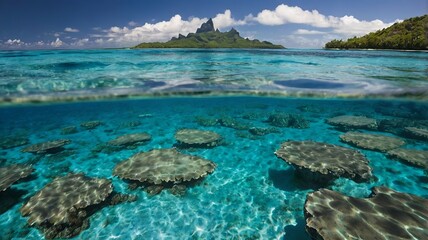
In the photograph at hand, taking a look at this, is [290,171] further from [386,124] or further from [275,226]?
[386,124]

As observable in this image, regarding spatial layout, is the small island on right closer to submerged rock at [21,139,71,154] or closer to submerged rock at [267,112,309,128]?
submerged rock at [267,112,309,128]

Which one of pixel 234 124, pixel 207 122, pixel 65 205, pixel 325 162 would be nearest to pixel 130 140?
pixel 207 122

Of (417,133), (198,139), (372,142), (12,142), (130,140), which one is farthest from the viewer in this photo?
(12,142)

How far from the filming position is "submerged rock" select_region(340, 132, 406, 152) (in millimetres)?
12805

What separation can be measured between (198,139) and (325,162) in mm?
6841

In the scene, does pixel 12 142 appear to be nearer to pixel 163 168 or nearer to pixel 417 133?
pixel 163 168

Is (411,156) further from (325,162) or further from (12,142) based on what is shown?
(12,142)

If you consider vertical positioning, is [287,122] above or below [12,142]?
above

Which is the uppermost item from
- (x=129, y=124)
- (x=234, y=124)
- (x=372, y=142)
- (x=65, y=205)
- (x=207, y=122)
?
(x=65, y=205)

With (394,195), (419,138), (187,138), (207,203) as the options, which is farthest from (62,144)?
(419,138)

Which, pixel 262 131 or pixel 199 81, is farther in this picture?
pixel 199 81

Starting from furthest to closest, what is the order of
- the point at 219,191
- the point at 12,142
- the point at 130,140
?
the point at 12,142 < the point at 130,140 < the point at 219,191

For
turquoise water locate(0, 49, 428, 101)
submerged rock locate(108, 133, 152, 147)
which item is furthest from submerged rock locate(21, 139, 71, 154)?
turquoise water locate(0, 49, 428, 101)

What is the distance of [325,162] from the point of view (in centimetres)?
916
